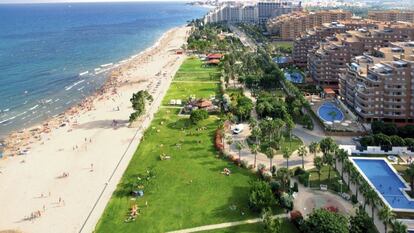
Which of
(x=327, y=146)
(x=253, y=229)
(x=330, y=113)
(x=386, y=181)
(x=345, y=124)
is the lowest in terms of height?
(x=253, y=229)

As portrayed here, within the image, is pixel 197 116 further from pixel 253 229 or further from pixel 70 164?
pixel 253 229

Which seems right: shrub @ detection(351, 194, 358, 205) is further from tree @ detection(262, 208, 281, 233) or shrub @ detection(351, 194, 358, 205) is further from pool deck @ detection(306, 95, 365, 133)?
pool deck @ detection(306, 95, 365, 133)

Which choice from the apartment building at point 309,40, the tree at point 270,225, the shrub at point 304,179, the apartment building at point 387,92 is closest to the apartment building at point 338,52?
the apartment building at point 309,40

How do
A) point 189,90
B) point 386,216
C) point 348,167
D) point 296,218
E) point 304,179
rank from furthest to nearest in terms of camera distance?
1. point 189,90
2. point 304,179
3. point 348,167
4. point 296,218
5. point 386,216

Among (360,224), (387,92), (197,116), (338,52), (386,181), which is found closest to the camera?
(360,224)

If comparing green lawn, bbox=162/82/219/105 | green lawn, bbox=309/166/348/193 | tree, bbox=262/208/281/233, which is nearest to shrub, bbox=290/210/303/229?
tree, bbox=262/208/281/233

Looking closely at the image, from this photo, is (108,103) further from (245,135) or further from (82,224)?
(82,224)

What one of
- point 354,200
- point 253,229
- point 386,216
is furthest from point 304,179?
point 386,216

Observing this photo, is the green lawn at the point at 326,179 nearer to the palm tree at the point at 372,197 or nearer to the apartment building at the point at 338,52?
the palm tree at the point at 372,197
